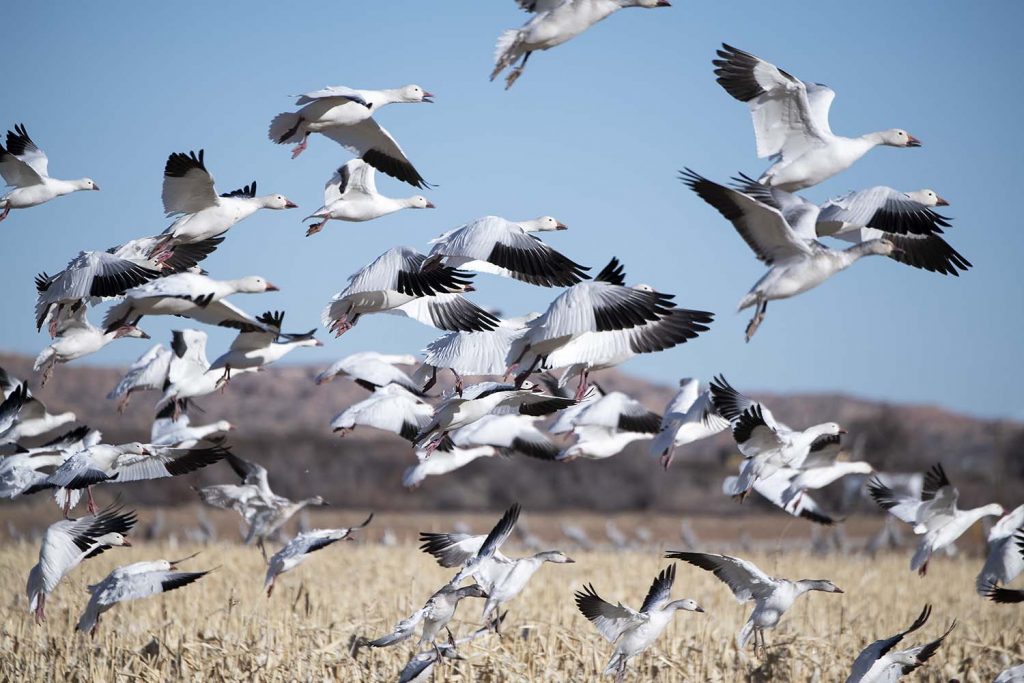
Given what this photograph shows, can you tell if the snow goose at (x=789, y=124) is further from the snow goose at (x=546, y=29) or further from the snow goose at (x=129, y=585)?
the snow goose at (x=129, y=585)

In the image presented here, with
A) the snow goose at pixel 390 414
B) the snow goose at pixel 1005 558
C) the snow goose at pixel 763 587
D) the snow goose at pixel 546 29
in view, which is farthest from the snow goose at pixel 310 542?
the snow goose at pixel 1005 558

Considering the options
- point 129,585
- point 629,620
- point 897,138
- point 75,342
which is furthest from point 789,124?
point 129,585

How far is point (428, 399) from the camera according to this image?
27.2ft

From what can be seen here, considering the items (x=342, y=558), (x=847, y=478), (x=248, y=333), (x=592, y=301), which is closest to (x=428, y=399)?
(x=248, y=333)

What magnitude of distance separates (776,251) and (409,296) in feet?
6.77

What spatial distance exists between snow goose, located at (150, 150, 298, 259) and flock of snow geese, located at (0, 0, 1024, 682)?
0.01 metres

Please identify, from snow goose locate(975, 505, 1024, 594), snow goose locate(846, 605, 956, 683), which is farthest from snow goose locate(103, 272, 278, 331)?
snow goose locate(975, 505, 1024, 594)

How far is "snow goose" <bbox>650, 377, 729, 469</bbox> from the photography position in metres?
8.13

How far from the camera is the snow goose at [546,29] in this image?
668cm

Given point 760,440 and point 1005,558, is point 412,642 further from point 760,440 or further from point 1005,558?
point 1005,558

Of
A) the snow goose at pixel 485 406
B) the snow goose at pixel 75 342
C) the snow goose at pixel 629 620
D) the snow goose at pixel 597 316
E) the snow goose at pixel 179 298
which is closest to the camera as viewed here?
the snow goose at pixel 597 316

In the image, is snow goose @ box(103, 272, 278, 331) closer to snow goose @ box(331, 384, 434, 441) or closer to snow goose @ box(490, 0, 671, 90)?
snow goose @ box(331, 384, 434, 441)

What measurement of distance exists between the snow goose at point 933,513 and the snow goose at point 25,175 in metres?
5.94

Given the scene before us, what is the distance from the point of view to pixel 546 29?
21.9 ft
